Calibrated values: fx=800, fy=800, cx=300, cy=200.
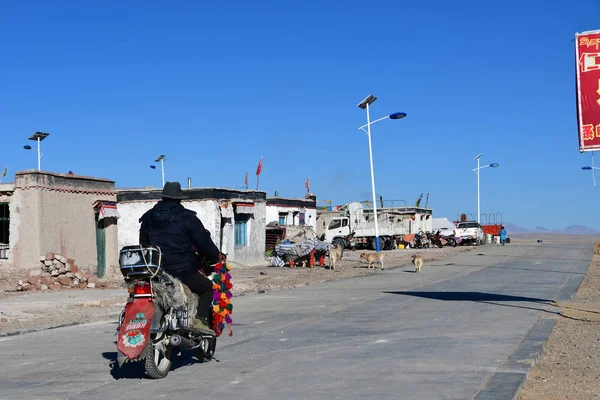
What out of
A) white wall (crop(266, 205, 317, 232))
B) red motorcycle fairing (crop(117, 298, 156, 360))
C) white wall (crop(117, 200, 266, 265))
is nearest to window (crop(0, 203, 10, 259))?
white wall (crop(117, 200, 266, 265))

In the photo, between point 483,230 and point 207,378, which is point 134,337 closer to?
point 207,378

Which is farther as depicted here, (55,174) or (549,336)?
(55,174)

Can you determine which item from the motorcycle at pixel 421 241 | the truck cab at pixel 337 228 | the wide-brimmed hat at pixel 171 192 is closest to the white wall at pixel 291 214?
Answer: the truck cab at pixel 337 228

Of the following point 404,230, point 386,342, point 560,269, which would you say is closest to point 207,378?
point 386,342

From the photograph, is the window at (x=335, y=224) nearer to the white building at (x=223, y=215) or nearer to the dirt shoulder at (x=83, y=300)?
the white building at (x=223, y=215)

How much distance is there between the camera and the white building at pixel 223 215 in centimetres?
3438

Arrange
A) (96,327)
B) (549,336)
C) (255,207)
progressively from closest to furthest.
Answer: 1. (549,336)
2. (96,327)
3. (255,207)

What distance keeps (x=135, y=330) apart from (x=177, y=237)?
4.17ft

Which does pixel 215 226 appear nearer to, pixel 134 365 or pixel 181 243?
pixel 134 365

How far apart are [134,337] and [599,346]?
6158 millimetres

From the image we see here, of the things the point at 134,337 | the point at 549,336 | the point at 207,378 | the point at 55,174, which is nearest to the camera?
the point at 134,337

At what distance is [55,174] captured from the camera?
2456cm

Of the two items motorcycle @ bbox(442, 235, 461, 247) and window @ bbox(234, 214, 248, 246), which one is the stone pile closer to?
window @ bbox(234, 214, 248, 246)

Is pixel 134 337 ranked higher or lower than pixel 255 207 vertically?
lower
